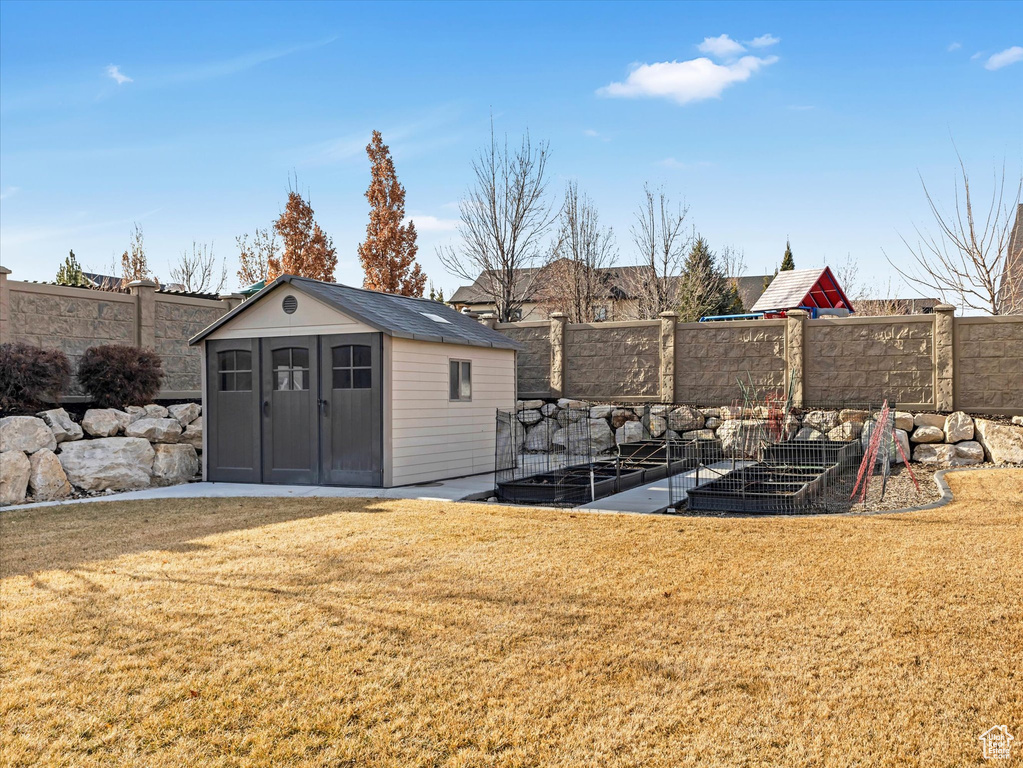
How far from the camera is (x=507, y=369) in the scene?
1395cm

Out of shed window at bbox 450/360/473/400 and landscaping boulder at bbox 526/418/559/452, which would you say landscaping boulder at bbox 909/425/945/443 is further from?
shed window at bbox 450/360/473/400

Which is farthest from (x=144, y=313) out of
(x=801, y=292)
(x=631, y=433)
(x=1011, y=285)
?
(x=1011, y=285)

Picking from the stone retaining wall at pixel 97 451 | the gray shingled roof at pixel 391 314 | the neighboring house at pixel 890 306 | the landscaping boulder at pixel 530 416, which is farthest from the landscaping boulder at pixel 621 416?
→ the neighboring house at pixel 890 306

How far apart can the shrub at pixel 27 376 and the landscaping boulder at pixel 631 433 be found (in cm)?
991

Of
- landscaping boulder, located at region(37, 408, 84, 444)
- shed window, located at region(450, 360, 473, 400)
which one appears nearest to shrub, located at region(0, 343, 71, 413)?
landscaping boulder, located at region(37, 408, 84, 444)

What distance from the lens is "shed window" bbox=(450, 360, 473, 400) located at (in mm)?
12375

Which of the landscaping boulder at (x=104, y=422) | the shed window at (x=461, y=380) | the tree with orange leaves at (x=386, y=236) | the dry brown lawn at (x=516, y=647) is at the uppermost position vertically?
the tree with orange leaves at (x=386, y=236)

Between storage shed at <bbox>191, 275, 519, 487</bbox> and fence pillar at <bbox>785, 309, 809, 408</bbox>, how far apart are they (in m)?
6.08

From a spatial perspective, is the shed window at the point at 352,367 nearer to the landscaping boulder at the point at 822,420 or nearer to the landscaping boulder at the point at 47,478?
the landscaping boulder at the point at 47,478

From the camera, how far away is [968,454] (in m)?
12.7

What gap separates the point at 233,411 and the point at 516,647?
8.86 m

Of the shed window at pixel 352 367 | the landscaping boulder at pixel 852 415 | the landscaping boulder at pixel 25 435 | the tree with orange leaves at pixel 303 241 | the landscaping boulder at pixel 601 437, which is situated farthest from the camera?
the tree with orange leaves at pixel 303 241

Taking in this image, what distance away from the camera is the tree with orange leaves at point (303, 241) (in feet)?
90.0

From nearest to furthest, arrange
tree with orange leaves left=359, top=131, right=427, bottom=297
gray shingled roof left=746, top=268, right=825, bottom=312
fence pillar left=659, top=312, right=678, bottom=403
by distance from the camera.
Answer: fence pillar left=659, top=312, right=678, bottom=403 < gray shingled roof left=746, top=268, right=825, bottom=312 < tree with orange leaves left=359, top=131, right=427, bottom=297
